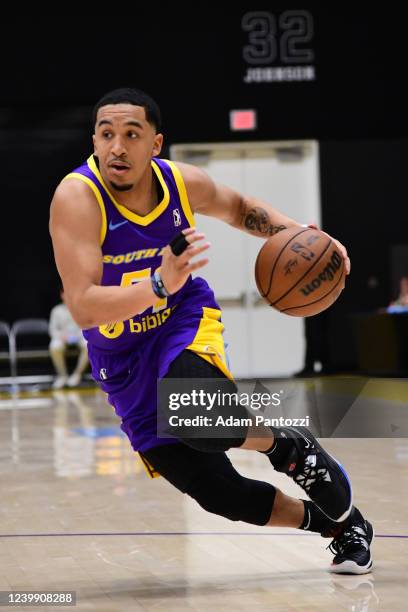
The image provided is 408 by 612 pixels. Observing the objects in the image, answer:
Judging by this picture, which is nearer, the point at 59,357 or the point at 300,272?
the point at 300,272

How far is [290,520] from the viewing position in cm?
375

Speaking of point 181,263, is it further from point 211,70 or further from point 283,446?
point 211,70

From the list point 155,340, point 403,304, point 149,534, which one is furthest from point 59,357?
point 155,340

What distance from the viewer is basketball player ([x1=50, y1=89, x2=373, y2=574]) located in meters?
3.48

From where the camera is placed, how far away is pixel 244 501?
142 inches

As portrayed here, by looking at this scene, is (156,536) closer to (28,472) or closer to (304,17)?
(28,472)

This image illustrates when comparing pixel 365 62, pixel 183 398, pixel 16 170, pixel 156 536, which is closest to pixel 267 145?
pixel 365 62

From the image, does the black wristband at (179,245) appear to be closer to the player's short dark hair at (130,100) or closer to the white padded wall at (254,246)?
the player's short dark hair at (130,100)

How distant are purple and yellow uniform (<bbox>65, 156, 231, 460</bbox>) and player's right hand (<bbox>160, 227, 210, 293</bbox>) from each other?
18.6 inches

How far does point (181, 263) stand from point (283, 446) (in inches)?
35.4

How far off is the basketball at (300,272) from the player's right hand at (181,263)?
0.64 m

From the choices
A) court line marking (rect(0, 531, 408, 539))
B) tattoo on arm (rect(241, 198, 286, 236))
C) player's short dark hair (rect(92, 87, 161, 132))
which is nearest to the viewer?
player's short dark hair (rect(92, 87, 161, 132))

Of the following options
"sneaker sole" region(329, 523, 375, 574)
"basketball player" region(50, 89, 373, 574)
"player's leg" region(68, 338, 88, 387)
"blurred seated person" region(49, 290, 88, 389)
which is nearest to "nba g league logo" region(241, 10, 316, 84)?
"blurred seated person" region(49, 290, 88, 389)

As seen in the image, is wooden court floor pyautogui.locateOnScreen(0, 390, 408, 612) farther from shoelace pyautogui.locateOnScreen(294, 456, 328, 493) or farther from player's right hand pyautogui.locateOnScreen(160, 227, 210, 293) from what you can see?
player's right hand pyautogui.locateOnScreen(160, 227, 210, 293)
